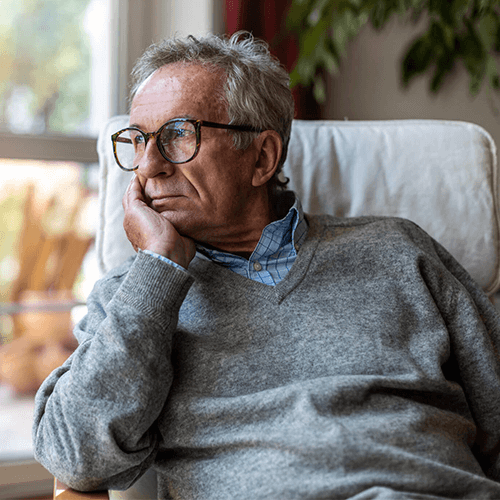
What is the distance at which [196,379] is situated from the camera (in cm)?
100

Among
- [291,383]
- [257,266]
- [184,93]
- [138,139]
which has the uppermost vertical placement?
[184,93]

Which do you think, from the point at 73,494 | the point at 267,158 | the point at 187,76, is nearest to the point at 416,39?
the point at 267,158

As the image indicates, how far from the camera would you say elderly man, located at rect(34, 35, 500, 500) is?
896 mm

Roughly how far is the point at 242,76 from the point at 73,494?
882 mm

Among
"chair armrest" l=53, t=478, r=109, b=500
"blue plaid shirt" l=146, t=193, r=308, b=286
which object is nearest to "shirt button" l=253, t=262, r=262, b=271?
"blue plaid shirt" l=146, t=193, r=308, b=286

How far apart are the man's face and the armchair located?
0.34 metres

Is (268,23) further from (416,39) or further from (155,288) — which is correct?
(155,288)

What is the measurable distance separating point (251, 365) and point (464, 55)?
5.40ft

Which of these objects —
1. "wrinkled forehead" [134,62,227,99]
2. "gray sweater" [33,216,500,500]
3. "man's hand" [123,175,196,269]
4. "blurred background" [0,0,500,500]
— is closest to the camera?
"gray sweater" [33,216,500,500]

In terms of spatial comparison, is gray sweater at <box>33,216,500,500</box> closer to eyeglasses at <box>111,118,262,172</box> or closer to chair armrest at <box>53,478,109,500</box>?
chair armrest at <box>53,478,109,500</box>

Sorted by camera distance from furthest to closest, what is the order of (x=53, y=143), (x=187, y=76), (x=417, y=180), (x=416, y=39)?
(x=416, y=39) < (x=53, y=143) < (x=417, y=180) < (x=187, y=76)

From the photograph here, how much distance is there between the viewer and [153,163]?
43.5 inches

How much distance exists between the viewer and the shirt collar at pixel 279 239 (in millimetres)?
1160

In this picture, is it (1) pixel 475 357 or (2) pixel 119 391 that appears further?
(1) pixel 475 357
